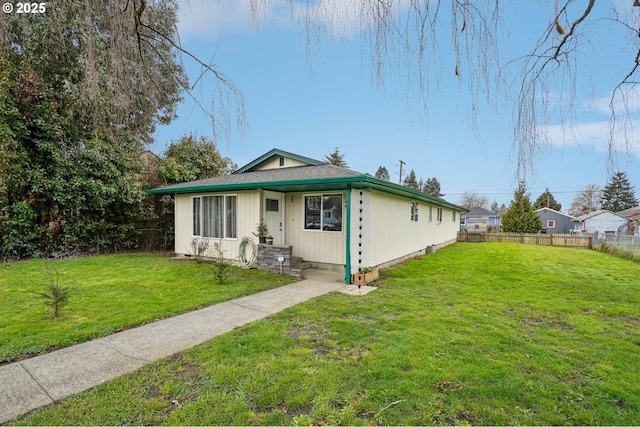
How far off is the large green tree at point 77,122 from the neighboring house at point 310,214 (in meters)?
2.48

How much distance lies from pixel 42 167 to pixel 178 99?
10.8 meters

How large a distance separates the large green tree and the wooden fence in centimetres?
2080

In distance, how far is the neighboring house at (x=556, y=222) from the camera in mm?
35938

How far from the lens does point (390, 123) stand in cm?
236

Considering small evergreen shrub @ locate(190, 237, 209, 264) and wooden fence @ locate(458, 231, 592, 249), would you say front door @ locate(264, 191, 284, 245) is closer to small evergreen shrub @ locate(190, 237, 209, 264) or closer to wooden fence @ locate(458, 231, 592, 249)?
small evergreen shrub @ locate(190, 237, 209, 264)

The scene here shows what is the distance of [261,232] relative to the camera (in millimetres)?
8234

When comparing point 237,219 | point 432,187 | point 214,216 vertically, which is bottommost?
point 237,219

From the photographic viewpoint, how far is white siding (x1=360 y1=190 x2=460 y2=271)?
7418mm

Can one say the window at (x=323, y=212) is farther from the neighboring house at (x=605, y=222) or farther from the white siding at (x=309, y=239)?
the neighboring house at (x=605, y=222)

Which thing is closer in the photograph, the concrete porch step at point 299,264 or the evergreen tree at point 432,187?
the concrete porch step at point 299,264

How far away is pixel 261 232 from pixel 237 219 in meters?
1.22

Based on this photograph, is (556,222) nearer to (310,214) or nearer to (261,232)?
(310,214)

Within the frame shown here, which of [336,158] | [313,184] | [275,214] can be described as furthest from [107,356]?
[336,158]

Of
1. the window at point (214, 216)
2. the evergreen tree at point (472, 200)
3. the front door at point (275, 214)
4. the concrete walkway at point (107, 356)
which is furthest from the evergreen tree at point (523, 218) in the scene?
the evergreen tree at point (472, 200)
